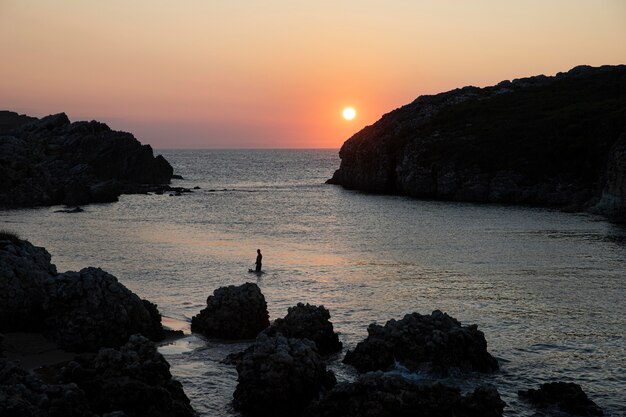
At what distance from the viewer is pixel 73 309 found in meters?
31.5

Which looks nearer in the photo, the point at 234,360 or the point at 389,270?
the point at 234,360

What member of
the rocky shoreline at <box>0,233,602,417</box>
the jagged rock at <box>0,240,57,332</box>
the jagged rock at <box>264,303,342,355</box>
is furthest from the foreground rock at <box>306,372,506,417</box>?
the jagged rock at <box>0,240,57,332</box>

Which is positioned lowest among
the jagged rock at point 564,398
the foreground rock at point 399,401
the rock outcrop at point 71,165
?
the jagged rock at point 564,398

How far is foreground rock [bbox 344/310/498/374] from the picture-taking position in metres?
29.2

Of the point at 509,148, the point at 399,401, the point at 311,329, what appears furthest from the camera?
the point at 509,148

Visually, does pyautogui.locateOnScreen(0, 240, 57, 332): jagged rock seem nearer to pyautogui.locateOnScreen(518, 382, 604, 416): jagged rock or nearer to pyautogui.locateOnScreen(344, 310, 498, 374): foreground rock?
pyautogui.locateOnScreen(344, 310, 498, 374): foreground rock

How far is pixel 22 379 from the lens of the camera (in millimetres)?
20547

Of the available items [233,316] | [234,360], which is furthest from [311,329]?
[233,316]

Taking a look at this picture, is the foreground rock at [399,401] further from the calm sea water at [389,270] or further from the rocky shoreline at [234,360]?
the calm sea water at [389,270]

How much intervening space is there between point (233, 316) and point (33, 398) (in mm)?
15944

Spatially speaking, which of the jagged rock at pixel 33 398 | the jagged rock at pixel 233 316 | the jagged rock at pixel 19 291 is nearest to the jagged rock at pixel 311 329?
the jagged rock at pixel 233 316

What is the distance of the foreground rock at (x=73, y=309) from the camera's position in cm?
3102

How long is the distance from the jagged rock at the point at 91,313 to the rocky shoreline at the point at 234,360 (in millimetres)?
46

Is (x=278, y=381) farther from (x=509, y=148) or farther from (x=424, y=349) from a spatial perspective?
(x=509, y=148)
